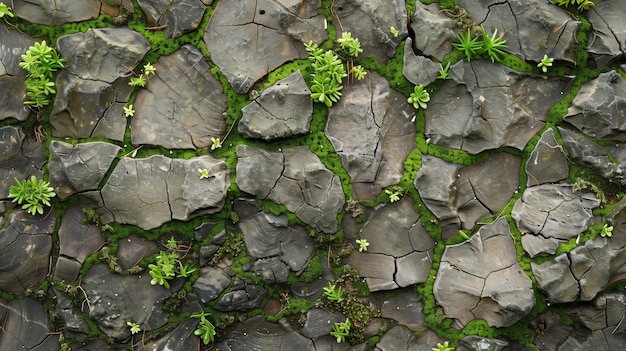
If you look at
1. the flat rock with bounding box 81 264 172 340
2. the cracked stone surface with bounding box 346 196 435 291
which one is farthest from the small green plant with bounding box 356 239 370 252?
the flat rock with bounding box 81 264 172 340

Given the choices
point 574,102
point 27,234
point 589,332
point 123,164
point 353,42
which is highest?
point 353,42

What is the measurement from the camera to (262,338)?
5.42 metres

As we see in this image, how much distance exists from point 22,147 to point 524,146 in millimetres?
4607

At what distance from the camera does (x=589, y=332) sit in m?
5.40

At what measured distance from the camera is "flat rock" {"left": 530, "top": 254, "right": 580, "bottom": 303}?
528 cm

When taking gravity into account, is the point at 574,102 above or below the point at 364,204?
above

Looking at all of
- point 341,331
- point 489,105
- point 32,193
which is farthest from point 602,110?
point 32,193

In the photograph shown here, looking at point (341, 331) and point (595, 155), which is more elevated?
point (595, 155)

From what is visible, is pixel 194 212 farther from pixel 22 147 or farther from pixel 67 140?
pixel 22 147

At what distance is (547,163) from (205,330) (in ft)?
11.3

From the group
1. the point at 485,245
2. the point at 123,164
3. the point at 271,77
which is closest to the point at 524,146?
the point at 485,245

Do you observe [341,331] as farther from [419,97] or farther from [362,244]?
[419,97]

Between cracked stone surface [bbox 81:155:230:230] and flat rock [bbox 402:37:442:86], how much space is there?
1899mm

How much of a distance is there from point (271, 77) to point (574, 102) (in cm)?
281
